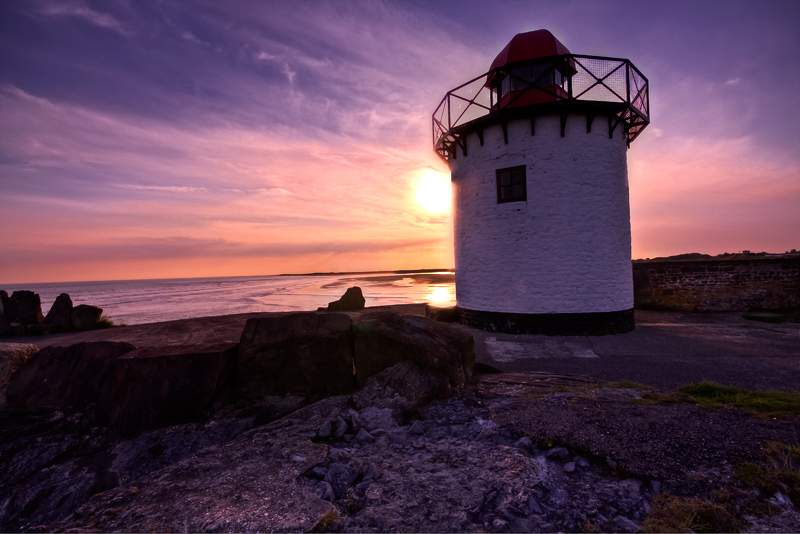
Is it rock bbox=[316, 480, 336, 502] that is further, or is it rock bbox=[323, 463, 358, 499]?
rock bbox=[323, 463, 358, 499]

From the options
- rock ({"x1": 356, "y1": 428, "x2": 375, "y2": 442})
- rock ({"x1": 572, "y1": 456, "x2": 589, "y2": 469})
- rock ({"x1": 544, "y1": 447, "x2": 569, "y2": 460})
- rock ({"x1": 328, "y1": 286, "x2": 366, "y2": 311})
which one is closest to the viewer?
rock ({"x1": 572, "y1": 456, "x2": 589, "y2": 469})

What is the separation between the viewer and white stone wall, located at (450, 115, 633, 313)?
373 inches

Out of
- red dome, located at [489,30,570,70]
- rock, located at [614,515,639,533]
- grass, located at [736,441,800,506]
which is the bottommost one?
rock, located at [614,515,639,533]

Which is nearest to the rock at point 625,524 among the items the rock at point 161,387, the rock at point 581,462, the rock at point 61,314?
the rock at point 581,462

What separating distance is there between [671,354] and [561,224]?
3.97 m

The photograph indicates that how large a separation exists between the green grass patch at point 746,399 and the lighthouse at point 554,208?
491 cm

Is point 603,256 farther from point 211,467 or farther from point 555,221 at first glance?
point 211,467

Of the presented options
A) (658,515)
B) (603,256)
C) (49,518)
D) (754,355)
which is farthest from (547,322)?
(49,518)

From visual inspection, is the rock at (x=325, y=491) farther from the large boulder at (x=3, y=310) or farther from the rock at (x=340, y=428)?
the large boulder at (x=3, y=310)

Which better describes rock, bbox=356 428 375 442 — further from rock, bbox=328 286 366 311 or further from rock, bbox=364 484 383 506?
rock, bbox=328 286 366 311

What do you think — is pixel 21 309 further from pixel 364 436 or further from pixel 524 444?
pixel 524 444

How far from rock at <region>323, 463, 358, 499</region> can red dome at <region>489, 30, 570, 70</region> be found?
11525 mm

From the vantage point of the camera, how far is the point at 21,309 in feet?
39.2

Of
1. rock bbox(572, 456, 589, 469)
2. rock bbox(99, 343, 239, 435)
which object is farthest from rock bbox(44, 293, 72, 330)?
rock bbox(572, 456, 589, 469)
